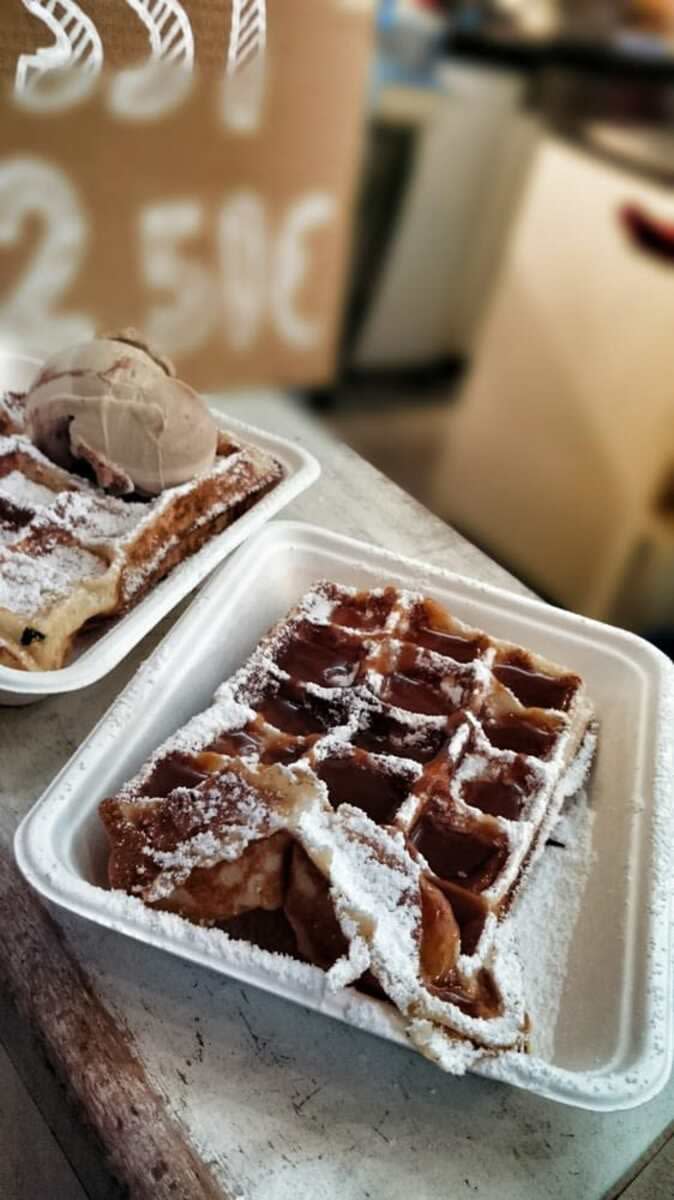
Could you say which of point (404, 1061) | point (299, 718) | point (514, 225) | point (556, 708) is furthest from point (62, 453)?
point (514, 225)

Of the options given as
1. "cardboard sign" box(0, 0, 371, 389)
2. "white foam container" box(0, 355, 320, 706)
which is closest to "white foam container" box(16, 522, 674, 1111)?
"white foam container" box(0, 355, 320, 706)

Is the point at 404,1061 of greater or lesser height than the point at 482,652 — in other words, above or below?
below

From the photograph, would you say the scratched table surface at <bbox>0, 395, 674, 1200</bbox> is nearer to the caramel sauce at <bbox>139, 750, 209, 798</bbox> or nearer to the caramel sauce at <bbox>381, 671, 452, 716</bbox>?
the caramel sauce at <bbox>139, 750, 209, 798</bbox>

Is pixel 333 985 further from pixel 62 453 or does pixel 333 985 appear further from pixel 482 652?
pixel 62 453

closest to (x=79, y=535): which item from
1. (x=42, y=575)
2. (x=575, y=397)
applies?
(x=42, y=575)

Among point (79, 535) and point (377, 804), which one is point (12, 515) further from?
point (377, 804)

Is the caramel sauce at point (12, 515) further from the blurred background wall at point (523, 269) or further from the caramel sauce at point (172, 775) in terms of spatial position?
the blurred background wall at point (523, 269)
